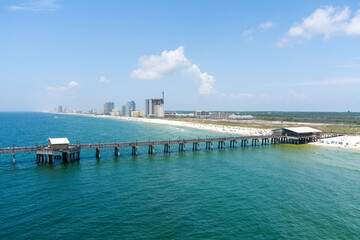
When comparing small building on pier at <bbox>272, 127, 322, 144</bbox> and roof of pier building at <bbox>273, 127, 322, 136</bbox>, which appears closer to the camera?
small building on pier at <bbox>272, 127, 322, 144</bbox>

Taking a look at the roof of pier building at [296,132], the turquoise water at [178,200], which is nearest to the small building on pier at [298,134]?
the roof of pier building at [296,132]

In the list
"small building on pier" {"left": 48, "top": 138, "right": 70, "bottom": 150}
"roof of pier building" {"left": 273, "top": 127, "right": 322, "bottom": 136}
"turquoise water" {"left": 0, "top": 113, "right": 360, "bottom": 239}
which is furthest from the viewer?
"roof of pier building" {"left": 273, "top": 127, "right": 322, "bottom": 136}

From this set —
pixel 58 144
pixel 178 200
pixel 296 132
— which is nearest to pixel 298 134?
pixel 296 132

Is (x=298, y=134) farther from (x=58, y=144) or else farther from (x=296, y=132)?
(x=58, y=144)

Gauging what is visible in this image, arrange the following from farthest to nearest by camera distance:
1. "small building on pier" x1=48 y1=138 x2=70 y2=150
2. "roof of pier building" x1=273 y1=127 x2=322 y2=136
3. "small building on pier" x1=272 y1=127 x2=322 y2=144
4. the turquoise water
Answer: "roof of pier building" x1=273 y1=127 x2=322 y2=136, "small building on pier" x1=272 y1=127 x2=322 y2=144, "small building on pier" x1=48 y1=138 x2=70 y2=150, the turquoise water

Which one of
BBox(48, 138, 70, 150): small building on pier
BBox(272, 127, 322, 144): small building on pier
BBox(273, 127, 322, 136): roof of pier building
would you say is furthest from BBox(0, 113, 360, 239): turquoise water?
BBox(273, 127, 322, 136): roof of pier building

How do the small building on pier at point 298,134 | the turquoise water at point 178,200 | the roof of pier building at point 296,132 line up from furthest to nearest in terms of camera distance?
the roof of pier building at point 296,132
the small building on pier at point 298,134
the turquoise water at point 178,200

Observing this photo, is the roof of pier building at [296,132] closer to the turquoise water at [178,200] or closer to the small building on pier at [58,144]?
the turquoise water at [178,200]

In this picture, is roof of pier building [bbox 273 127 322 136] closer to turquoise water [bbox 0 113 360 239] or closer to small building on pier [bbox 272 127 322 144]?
small building on pier [bbox 272 127 322 144]

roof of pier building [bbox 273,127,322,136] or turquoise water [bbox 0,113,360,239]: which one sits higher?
roof of pier building [bbox 273,127,322,136]
